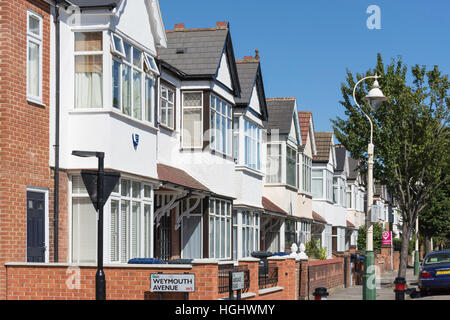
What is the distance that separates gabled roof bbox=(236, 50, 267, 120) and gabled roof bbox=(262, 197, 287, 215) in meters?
3.65

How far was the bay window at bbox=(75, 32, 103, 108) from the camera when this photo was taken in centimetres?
1703

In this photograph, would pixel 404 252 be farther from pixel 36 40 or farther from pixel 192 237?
pixel 36 40

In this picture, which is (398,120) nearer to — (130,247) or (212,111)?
(212,111)

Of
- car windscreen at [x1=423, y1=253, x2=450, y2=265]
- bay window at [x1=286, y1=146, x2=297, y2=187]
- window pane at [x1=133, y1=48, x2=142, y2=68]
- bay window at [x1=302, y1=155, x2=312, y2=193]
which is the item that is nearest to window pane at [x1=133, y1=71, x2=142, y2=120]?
window pane at [x1=133, y1=48, x2=142, y2=68]

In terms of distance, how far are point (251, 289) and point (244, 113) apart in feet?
39.0

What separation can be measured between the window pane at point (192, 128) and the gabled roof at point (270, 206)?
309 inches

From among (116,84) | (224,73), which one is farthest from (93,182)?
(224,73)

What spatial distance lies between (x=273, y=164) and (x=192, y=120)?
10585 mm

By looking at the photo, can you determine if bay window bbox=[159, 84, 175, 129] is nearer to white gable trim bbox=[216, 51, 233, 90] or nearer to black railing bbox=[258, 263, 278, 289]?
white gable trim bbox=[216, 51, 233, 90]

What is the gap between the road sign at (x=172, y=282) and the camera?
14.0 meters

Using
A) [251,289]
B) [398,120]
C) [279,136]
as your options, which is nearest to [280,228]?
[279,136]
